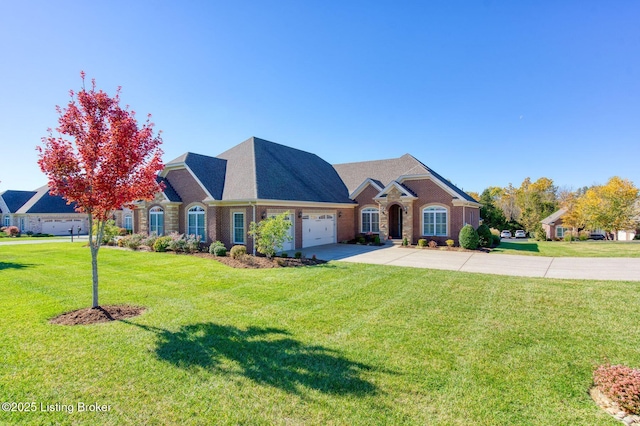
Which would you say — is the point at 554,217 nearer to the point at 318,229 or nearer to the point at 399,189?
the point at 399,189

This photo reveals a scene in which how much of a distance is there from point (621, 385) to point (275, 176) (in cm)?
1761

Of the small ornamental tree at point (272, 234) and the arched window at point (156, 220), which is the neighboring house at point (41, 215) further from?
the small ornamental tree at point (272, 234)

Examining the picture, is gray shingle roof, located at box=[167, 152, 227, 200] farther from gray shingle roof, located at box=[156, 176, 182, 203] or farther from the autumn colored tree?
the autumn colored tree

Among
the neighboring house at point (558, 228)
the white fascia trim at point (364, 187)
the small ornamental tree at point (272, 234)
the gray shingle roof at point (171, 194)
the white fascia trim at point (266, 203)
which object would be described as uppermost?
the white fascia trim at point (364, 187)

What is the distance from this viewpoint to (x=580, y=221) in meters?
38.9

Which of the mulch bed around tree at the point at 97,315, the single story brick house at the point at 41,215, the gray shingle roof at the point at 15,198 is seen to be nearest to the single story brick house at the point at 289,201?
the mulch bed around tree at the point at 97,315

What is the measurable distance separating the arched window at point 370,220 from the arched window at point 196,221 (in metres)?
12.4

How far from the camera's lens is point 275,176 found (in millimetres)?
19766

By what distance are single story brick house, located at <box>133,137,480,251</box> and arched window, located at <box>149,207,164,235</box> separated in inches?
2.7

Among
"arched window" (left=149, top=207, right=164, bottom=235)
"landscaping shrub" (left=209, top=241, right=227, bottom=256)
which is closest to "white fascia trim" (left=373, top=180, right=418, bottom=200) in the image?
"landscaping shrub" (left=209, top=241, right=227, bottom=256)

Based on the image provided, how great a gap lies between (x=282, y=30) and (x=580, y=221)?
42788mm

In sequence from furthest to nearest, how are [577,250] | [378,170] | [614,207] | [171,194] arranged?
1. [614,207]
2. [378,170]
3. [171,194]
4. [577,250]

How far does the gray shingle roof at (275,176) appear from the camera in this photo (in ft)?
59.2

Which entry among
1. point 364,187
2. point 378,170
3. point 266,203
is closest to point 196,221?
point 266,203
